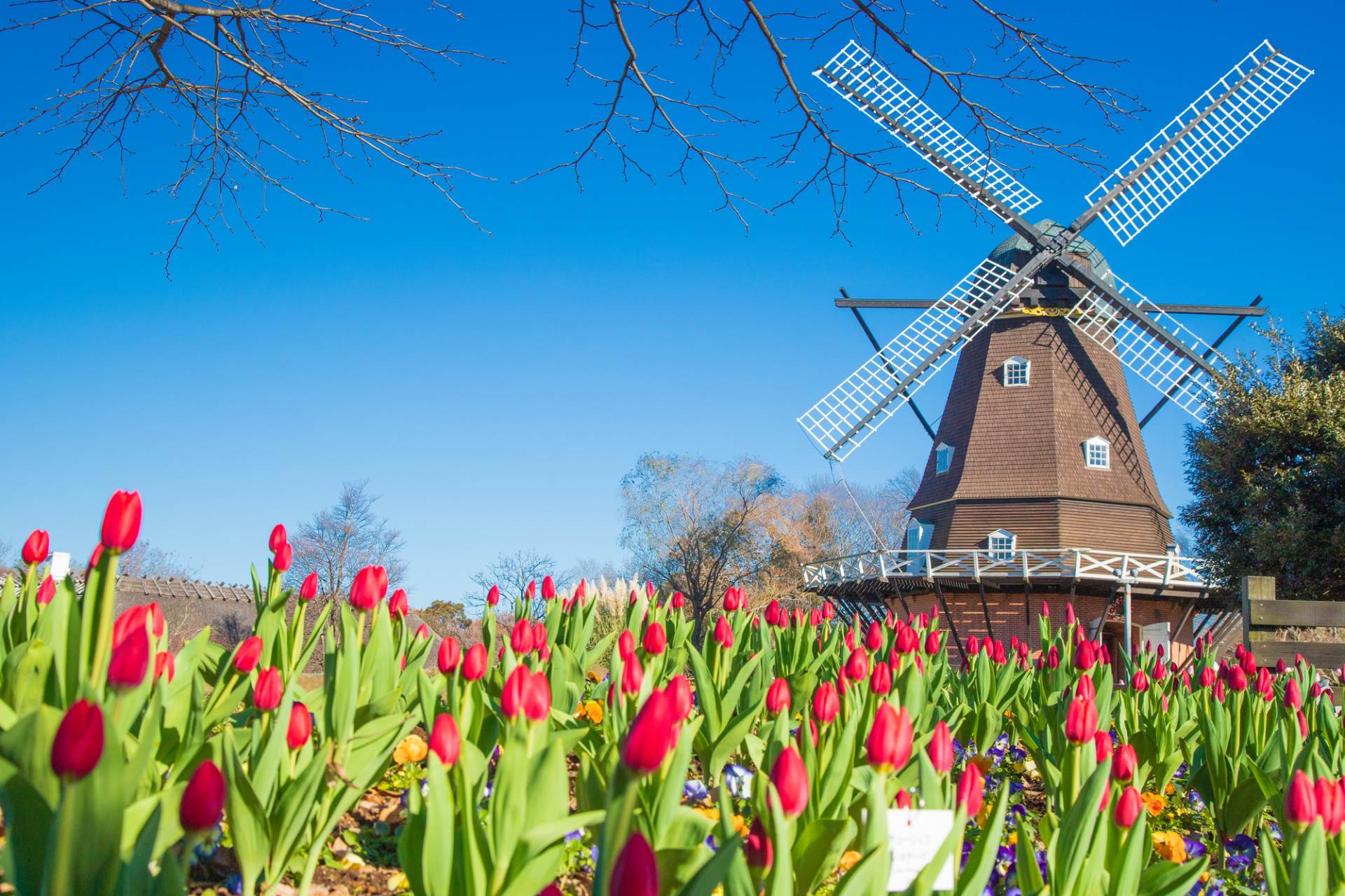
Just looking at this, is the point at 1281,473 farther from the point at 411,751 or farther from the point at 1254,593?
the point at 411,751

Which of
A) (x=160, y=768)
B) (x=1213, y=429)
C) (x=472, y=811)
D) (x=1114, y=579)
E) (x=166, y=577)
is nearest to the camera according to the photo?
(x=472, y=811)

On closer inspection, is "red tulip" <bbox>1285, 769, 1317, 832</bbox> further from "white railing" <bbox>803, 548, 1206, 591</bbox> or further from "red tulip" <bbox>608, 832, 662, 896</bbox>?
"white railing" <bbox>803, 548, 1206, 591</bbox>

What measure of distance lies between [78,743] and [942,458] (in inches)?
758

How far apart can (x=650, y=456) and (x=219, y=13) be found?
36264 mm

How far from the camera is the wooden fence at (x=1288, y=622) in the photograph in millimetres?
6801

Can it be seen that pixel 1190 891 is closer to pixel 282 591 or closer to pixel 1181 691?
pixel 1181 691

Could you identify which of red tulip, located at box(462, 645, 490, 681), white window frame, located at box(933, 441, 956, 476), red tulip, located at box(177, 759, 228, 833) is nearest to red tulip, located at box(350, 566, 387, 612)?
red tulip, located at box(462, 645, 490, 681)

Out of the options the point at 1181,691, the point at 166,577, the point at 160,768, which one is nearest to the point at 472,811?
the point at 160,768

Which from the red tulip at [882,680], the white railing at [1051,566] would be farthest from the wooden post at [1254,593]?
the white railing at [1051,566]

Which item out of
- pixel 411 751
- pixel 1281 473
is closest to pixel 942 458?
pixel 1281 473

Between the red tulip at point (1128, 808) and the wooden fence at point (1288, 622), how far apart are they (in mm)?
5813

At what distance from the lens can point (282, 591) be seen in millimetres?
2979

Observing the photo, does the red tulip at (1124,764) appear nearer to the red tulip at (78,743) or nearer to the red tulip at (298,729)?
the red tulip at (298,729)

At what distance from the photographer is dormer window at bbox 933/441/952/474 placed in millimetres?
19234
